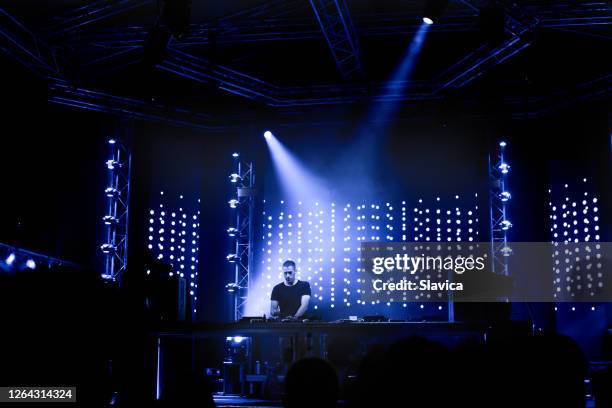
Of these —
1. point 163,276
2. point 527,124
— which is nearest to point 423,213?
point 527,124

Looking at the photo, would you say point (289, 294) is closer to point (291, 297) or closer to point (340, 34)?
point (291, 297)

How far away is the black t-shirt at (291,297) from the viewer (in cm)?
916

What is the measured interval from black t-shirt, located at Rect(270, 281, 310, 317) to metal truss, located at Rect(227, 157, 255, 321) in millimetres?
2233

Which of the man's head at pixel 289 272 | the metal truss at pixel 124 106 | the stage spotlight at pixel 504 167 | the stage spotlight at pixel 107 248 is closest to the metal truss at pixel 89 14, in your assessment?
the metal truss at pixel 124 106

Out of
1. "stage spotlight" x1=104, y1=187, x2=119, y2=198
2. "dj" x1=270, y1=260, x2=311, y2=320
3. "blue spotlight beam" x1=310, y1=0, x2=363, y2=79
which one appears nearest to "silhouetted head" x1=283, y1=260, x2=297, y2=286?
"dj" x1=270, y1=260, x2=311, y2=320

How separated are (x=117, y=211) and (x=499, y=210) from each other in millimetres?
6834

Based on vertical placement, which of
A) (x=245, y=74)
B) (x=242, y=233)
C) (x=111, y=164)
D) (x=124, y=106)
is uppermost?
(x=245, y=74)

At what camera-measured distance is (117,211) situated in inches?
440

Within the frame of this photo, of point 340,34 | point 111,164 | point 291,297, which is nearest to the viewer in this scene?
point 291,297

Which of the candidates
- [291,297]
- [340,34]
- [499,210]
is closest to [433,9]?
[340,34]

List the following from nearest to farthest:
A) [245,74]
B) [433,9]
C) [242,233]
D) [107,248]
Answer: [433,9] < [107,248] < [245,74] < [242,233]

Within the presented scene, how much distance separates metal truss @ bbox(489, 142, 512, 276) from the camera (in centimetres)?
1120

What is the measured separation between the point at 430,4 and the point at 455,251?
528 cm

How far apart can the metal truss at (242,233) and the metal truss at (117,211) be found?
6.08 feet
